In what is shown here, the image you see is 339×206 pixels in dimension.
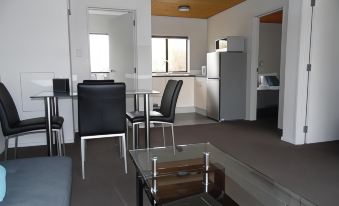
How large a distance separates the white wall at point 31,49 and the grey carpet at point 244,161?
658 mm

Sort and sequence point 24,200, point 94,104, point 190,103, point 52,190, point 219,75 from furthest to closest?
1. point 190,103
2. point 219,75
3. point 94,104
4. point 52,190
5. point 24,200

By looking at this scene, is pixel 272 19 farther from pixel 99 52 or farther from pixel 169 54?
pixel 99 52

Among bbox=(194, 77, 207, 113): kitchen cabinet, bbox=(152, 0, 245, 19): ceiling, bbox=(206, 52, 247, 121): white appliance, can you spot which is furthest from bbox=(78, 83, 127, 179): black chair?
bbox=(194, 77, 207, 113): kitchen cabinet

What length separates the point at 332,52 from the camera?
344cm

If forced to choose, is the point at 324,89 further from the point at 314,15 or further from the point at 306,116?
the point at 314,15

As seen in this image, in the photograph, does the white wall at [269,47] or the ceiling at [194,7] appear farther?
the white wall at [269,47]

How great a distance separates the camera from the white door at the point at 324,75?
3309 mm

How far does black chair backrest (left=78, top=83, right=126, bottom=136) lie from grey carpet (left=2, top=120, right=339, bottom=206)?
18.9 inches

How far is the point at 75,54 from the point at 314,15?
367 centimetres

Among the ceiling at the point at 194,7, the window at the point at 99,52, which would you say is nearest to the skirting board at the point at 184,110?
the window at the point at 99,52

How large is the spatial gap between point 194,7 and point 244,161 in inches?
153

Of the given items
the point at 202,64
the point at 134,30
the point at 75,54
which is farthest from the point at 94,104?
the point at 202,64

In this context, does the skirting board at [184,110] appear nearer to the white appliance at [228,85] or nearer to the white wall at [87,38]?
the white appliance at [228,85]

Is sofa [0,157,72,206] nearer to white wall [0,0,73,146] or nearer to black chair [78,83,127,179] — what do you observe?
black chair [78,83,127,179]
